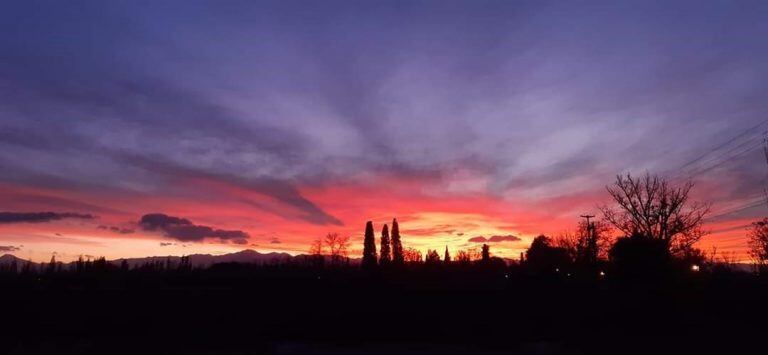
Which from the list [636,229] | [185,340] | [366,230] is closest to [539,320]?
[185,340]

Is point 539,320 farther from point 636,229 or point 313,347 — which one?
point 636,229

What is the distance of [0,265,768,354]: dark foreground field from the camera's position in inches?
854

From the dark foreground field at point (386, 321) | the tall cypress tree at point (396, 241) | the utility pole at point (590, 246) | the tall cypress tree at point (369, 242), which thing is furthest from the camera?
the tall cypress tree at point (396, 241)

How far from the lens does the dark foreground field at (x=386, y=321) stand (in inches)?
854

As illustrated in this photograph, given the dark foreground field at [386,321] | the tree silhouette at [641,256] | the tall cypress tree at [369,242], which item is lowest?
the dark foreground field at [386,321]

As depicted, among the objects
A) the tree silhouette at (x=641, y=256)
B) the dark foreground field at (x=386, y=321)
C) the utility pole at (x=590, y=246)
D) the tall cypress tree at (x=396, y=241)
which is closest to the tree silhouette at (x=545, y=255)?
the utility pole at (x=590, y=246)

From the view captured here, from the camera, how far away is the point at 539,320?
26359mm

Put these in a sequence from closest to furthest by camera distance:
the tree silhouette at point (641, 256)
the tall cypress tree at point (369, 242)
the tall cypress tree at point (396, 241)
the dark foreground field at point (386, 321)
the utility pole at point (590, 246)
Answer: the dark foreground field at point (386, 321), the tree silhouette at point (641, 256), the utility pole at point (590, 246), the tall cypress tree at point (369, 242), the tall cypress tree at point (396, 241)

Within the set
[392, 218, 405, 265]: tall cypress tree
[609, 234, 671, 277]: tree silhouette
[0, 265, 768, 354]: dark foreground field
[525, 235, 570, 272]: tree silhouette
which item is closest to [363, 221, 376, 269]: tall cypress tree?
[392, 218, 405, 265]: tall cypress tree

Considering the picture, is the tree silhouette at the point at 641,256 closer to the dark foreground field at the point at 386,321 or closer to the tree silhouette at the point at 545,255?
the dark foreground field at the point at 386,321

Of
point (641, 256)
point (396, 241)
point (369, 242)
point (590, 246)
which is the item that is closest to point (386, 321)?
point (641, 256)

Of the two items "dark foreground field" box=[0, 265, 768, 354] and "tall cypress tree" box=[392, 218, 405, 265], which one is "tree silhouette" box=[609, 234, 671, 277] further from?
"tall cypress tree" box=[392, 218, 405, 265]

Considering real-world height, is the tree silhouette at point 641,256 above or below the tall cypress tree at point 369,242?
below

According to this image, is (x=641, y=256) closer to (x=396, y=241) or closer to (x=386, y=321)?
(x=386, y=321)
